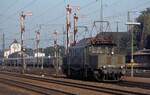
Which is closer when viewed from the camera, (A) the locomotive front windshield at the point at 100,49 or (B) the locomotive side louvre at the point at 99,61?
(B) the locomotive side louvre at the point at 99,61

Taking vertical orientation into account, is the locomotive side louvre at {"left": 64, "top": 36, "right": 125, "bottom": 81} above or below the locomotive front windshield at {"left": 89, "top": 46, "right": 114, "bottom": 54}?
below

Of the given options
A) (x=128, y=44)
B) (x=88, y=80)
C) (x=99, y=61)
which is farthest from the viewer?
(x=128, y=44)

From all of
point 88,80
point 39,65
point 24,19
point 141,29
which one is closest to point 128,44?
point 141,29

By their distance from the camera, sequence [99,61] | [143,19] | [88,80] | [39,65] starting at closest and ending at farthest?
1. [99,61]
2. [88,80]
3. [39,65]
4. [143,19]

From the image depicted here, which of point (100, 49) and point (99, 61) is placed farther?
point (100, 49)

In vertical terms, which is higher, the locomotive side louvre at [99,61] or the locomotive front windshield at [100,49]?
the locomotive front windshield at [100,49]

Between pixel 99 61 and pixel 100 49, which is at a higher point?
pixel 100 49

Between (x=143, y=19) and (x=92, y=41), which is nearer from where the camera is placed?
(x=92, y=41)

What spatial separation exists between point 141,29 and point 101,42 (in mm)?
86011

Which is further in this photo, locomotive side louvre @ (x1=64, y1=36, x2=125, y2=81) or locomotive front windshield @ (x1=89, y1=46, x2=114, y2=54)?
locomotive front windshield @ (x1=89, y1=46, x2=114, y2=54)

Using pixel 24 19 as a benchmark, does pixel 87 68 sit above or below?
below

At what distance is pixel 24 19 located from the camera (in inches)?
3034

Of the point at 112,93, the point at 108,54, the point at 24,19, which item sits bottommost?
the point at 112,93

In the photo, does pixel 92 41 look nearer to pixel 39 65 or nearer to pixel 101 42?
pixel 101 42
